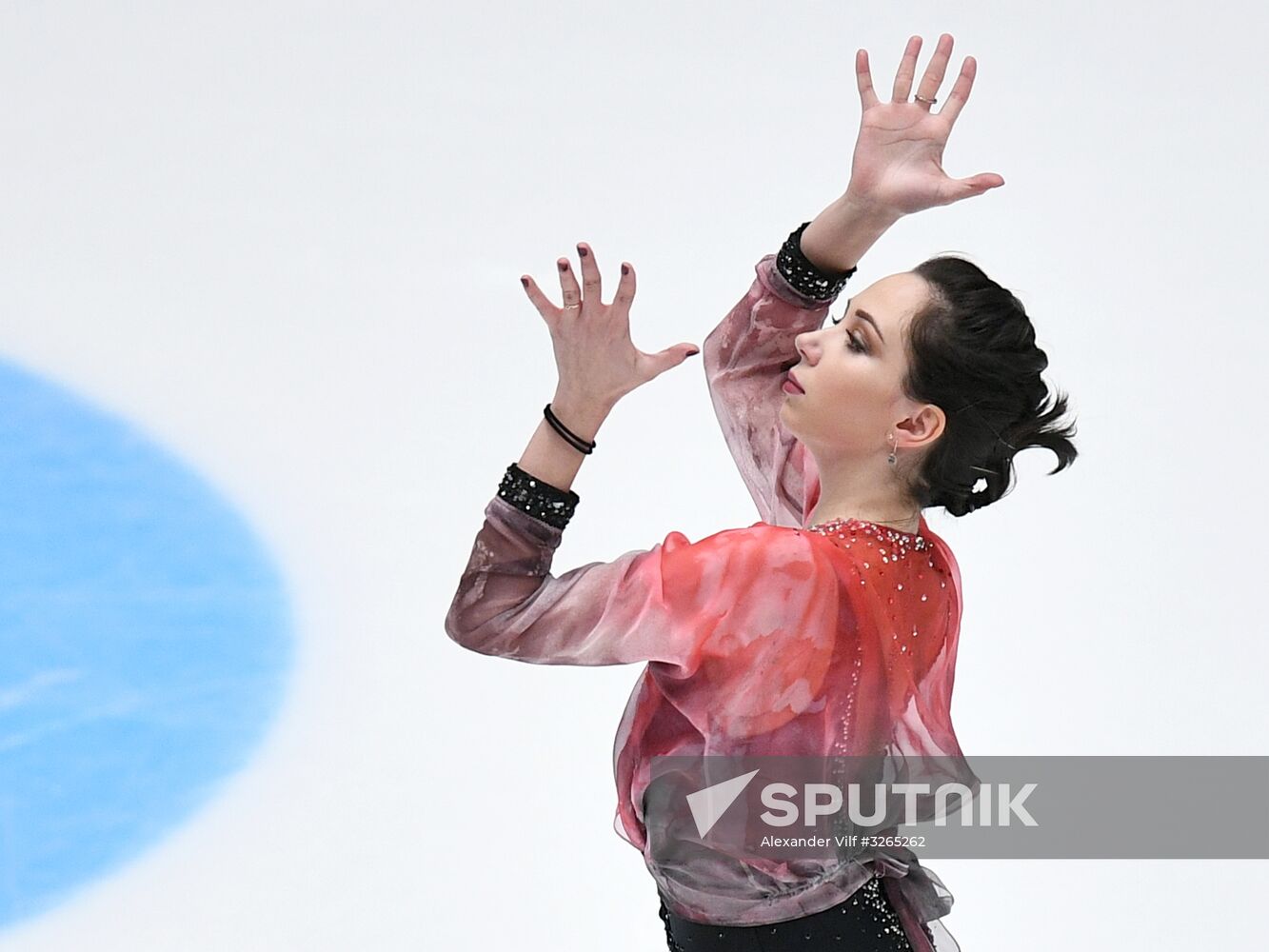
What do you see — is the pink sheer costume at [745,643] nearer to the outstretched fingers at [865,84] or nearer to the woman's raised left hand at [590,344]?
the woman's raised left hand at [590,344]

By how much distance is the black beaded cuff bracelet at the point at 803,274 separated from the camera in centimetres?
218

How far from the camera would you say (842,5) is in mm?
4379

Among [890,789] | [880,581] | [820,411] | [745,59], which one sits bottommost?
[890,789]

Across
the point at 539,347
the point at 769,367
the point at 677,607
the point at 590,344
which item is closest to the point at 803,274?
the point at 769,367

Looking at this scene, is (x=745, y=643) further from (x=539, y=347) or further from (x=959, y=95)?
(x=539, y=347)

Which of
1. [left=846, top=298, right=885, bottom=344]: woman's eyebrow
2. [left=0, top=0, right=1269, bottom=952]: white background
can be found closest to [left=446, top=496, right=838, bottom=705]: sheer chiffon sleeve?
[left=846, top=298, right=885, bottom=344]: woman's eyebrow

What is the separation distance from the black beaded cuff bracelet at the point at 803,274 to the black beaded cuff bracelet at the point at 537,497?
0.49 metres

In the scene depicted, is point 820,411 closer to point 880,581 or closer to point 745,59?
point 880,581

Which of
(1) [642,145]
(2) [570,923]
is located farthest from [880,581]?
(1) [642,145]

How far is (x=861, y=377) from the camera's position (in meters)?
1.97

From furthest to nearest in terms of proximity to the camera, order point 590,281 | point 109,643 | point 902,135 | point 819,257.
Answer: point 109,643 < point 819,257 < point 902,135 < point 590,281

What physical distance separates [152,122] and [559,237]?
1.07 m

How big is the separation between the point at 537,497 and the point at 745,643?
272mm

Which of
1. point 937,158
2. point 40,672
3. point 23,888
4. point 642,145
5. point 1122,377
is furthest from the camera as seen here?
point 642,145
